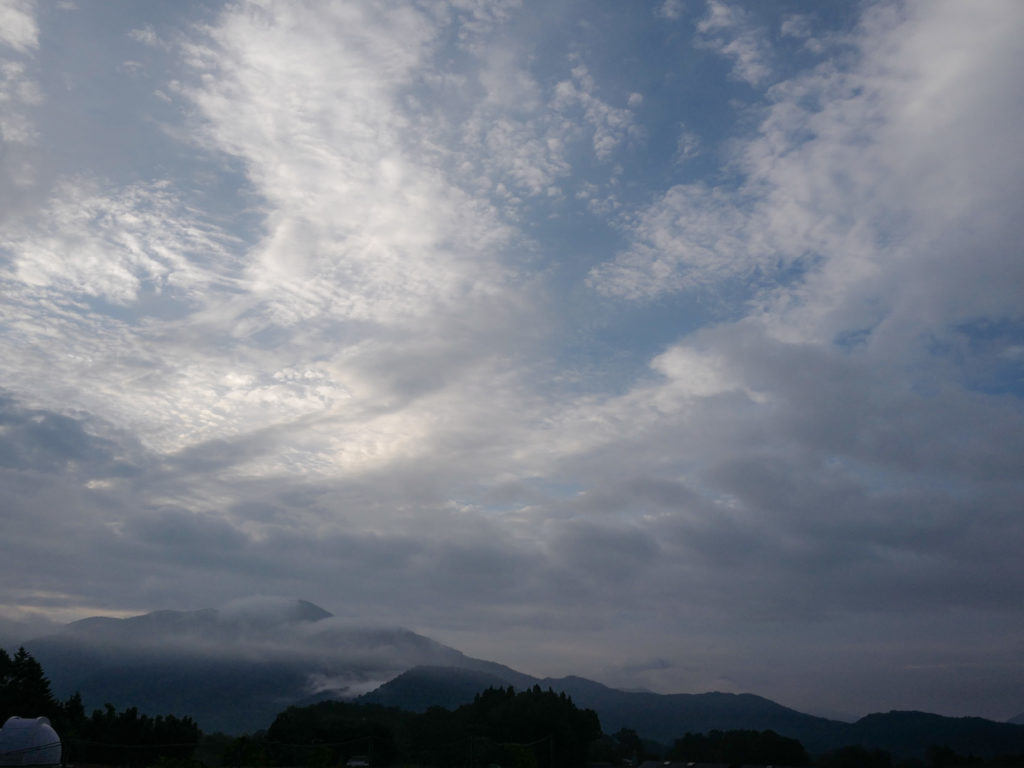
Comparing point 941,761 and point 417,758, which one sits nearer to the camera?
point 941,761

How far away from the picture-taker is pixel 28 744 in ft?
137

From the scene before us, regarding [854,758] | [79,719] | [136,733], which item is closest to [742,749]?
[854,758]

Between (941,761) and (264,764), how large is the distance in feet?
190

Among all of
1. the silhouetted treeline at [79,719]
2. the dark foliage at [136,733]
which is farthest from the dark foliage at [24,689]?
the dark foliage at [136,733]

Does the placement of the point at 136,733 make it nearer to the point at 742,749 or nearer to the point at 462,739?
the point at 462,739

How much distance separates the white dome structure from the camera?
134 ft

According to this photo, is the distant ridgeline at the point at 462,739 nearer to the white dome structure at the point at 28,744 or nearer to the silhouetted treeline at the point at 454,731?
the silhouetted treeline at the point at 454,731

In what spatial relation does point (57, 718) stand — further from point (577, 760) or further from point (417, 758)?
point (577, 760)

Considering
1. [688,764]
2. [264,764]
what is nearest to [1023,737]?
[688,764]

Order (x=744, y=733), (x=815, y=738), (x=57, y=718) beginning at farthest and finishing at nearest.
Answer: (x=815, y=738) → (x=744, y=733) → (x=57, y=718)

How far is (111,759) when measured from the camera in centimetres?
6875

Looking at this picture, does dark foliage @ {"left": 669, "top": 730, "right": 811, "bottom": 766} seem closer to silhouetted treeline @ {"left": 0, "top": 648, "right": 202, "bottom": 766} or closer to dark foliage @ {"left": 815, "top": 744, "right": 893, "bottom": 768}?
dark foliage @ {"left": 815, "top": 744, "right": 893, "bottom": 768}

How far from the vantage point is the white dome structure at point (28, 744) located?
4072 cm

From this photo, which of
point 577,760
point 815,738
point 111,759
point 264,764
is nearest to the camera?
point 264,764
